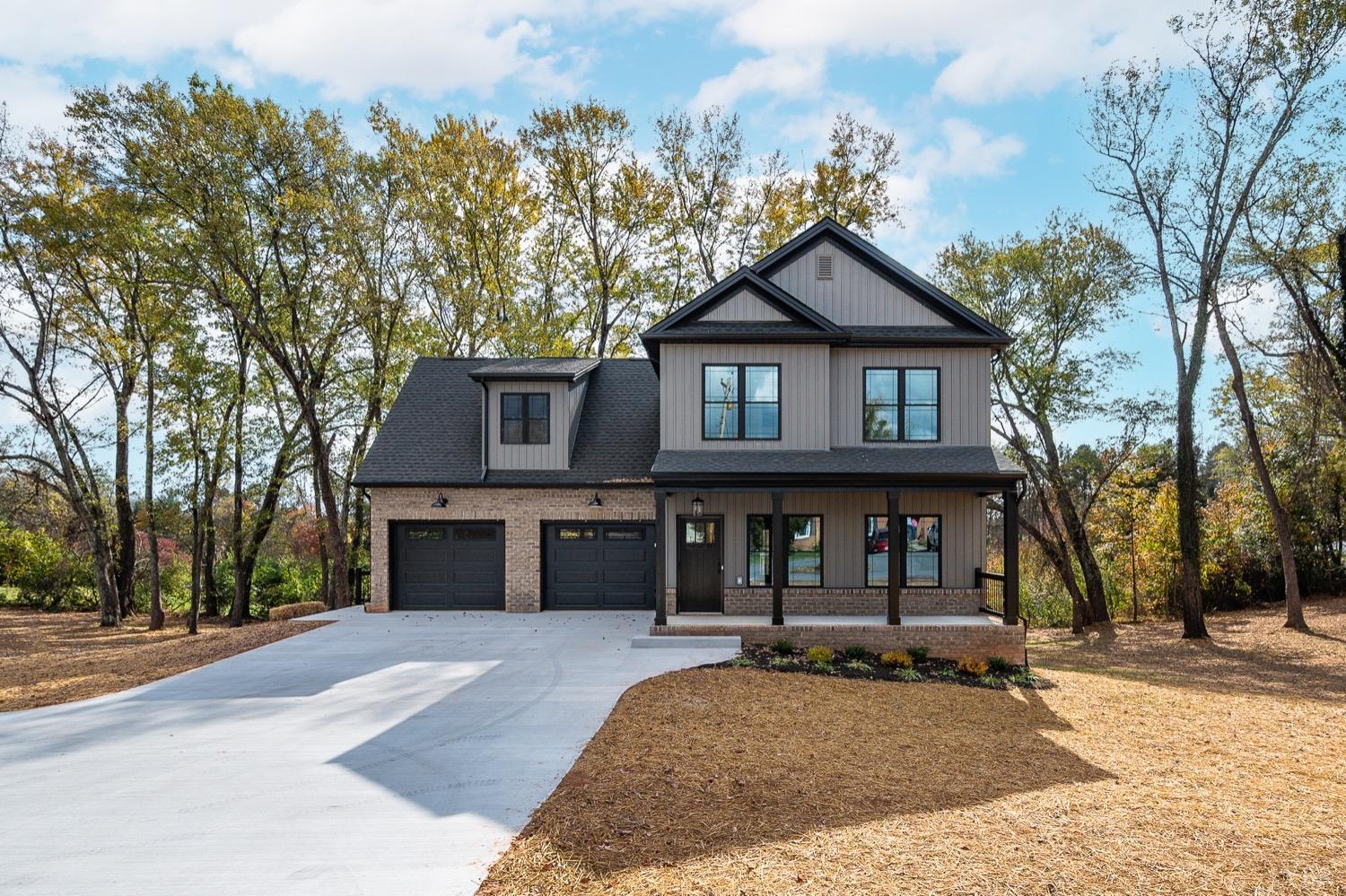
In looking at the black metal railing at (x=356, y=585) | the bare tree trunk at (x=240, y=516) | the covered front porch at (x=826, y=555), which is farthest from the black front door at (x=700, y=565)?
the bare tree trunk at (x=240, y=516)

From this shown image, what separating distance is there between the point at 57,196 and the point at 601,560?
63.2ft

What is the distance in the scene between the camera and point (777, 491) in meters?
13.9

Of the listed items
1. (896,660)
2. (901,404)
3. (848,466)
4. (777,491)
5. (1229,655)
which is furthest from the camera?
(1229,655)

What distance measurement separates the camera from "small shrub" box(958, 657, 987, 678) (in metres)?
12.3

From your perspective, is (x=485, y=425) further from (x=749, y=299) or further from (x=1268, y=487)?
(x=1268, y=487)

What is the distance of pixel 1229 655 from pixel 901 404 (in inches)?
346

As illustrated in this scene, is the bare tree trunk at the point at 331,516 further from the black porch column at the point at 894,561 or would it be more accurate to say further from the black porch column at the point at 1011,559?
the black porch column at the point at 1011,559

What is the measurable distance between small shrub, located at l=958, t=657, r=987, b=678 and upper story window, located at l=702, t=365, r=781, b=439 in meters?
5.44

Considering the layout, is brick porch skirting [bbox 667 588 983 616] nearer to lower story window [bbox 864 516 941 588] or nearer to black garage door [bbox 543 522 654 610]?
lower story window [bbox 864 516 941 588]

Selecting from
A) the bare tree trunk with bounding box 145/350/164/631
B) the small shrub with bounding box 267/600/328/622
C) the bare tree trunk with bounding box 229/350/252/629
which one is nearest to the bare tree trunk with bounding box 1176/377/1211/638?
the small shrub with bounding box 267/600/328/622

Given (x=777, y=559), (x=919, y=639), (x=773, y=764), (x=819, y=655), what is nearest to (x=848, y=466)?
(x=777, y=559)

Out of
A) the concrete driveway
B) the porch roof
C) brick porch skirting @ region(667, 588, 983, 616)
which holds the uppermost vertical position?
the porch roof

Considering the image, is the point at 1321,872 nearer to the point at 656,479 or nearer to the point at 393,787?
the point at 393,787

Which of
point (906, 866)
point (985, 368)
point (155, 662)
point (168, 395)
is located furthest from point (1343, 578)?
point (168, 395)
